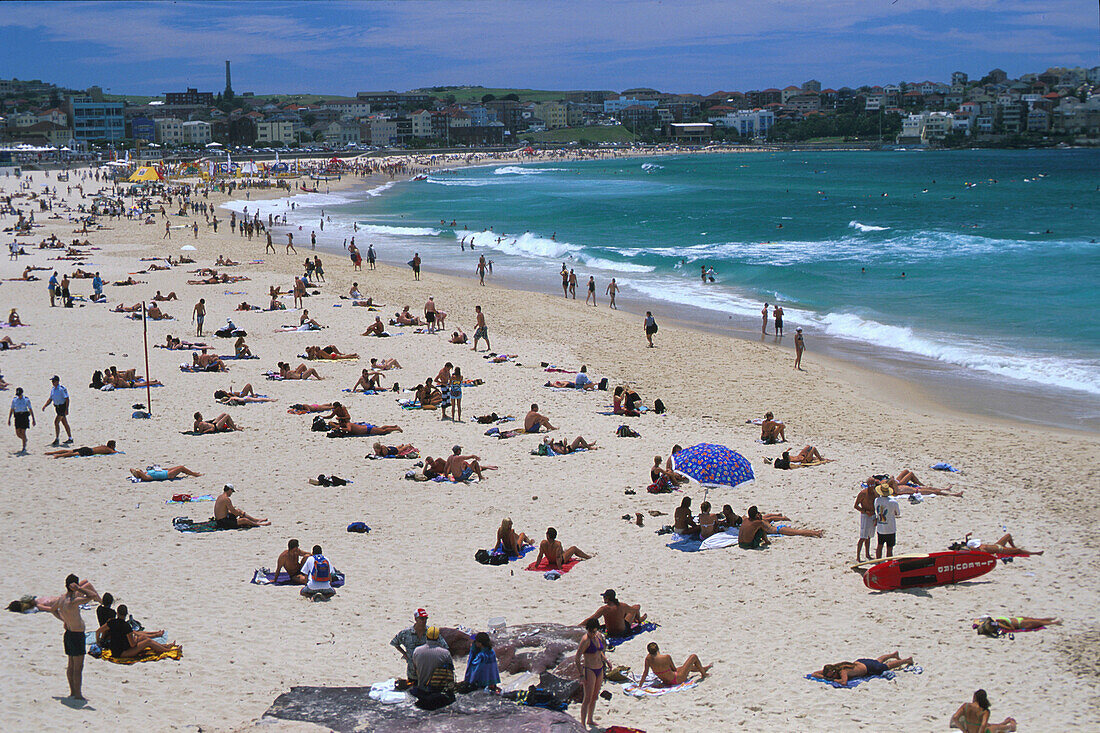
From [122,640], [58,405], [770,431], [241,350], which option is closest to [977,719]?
[122,640]

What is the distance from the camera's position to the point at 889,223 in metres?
54.3

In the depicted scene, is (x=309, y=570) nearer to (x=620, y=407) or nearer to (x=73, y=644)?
(x=73, y=644)

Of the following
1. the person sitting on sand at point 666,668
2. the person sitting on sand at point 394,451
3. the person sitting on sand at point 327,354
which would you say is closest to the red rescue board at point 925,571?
the person sitting on sand at point 666,668

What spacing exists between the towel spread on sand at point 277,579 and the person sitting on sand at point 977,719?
18.6 ft

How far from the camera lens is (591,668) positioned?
709 centimetres

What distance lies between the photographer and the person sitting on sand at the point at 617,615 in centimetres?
830

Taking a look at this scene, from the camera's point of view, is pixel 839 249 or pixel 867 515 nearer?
pixel 867 515

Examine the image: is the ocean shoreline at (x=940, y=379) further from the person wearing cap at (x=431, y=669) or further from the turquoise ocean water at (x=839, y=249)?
the person wearing cap at (x=431, y=669)

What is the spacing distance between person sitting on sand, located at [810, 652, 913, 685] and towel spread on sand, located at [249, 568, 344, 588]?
4.58 meters

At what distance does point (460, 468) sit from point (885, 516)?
549 cm

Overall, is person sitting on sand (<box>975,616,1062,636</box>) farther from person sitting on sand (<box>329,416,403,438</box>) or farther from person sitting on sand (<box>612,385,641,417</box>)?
person sitting on sand (<box>329,416,403,438</box>)

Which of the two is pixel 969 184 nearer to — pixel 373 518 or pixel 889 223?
pixel 889 223

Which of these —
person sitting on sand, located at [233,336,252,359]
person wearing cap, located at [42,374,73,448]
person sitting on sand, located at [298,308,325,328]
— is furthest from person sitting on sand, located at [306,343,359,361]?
person wearing cap, located at [42,374,73,448]

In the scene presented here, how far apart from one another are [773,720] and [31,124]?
152 m
